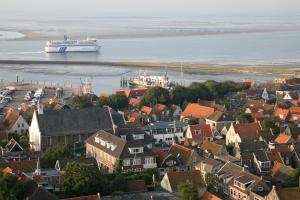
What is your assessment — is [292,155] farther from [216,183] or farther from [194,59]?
[194,59]

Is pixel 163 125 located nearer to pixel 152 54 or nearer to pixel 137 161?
pixel 137 161

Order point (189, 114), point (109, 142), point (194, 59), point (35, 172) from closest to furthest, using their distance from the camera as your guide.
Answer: point (35, 172)
point (109, 142)
point (189, 114)
point (194, 59)

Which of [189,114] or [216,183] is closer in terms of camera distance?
[216,183]

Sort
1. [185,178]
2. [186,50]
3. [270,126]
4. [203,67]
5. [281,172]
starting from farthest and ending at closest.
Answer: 1. [186,50]
2. [203,67]
3. [270,126]
4. [281,172]
5. [185,178]

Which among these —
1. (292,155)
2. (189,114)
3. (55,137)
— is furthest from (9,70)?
(292,155)

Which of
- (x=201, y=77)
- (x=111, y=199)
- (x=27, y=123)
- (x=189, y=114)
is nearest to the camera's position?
(x=111, y=199)

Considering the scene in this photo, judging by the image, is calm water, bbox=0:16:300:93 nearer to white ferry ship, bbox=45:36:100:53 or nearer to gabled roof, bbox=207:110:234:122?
white ferry ship, bbox=45:36:100:53

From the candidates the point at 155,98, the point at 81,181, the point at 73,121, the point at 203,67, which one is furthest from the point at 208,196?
the point at 203,67
